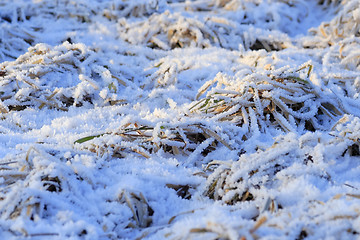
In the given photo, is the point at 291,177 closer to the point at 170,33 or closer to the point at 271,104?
the point at 271,104

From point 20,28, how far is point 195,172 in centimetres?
273

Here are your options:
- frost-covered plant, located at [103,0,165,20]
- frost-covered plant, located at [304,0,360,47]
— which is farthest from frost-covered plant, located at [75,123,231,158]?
frost-covered plant, located at [103,0,165,20]

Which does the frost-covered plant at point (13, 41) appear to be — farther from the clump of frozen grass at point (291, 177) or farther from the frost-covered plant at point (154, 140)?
the clump of frozen grass at point (291, 177)

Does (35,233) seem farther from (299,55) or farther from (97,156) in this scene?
(299,55)

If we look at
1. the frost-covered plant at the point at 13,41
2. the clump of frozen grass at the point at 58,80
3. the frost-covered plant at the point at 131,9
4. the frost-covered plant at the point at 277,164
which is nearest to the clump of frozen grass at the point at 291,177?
the frost-covered plant at the point at 277,164

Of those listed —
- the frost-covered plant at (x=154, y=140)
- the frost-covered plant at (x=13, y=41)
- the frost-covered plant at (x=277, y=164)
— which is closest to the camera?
the frost-covered plant at (x=277, y=164)

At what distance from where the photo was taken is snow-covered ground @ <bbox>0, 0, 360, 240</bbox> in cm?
117

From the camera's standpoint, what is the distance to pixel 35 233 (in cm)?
110

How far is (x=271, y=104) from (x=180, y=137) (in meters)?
0.50

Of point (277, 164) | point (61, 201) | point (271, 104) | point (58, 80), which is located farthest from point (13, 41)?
point (277, 164)

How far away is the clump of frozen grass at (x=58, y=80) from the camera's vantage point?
2.38m

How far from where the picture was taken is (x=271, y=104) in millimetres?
1940

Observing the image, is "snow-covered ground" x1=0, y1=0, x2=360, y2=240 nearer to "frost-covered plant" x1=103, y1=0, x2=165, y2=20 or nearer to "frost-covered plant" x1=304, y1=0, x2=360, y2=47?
"frost-covered plant" x1=304, y1=0, x2=360, y2=47

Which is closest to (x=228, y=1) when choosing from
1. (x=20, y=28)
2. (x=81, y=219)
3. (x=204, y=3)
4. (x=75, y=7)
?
(x=204, y=3)
